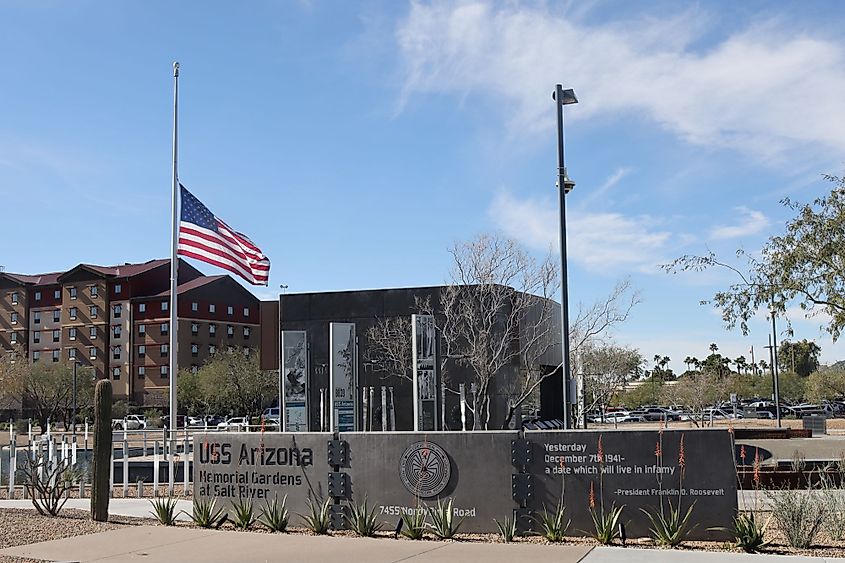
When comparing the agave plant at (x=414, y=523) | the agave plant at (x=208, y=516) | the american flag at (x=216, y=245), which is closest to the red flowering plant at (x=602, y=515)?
the agave plant at (x=414, y=523)

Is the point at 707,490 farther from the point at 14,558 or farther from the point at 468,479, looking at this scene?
the point at 14,558

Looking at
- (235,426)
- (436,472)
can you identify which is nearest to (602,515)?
(436,472)

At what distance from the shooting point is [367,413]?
3231 cm

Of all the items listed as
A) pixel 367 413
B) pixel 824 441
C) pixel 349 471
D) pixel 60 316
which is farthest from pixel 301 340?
pixel 60 316

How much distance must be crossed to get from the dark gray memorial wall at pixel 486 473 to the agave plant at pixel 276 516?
152 millimetres

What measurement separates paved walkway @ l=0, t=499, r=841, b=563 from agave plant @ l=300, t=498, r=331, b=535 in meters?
0.41

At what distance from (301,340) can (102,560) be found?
55.4 ft

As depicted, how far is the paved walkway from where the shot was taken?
1115 centimetres

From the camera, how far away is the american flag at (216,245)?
85.4ft

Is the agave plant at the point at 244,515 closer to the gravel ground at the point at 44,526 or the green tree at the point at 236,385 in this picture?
the gravel ground at the point at 44,526

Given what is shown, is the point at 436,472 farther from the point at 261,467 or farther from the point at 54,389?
the point at 54,389

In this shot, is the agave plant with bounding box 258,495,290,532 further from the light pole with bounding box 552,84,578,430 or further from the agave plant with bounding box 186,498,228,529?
the light pole with bounding box 552,84,578,430

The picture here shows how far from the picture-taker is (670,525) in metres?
12.1

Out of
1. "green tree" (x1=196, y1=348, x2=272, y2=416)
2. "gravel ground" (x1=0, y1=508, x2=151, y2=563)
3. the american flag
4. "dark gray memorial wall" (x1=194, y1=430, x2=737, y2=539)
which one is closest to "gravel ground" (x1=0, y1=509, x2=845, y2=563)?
"gravel ground" (x1=0, y1=508, x2=151, y2=563)
